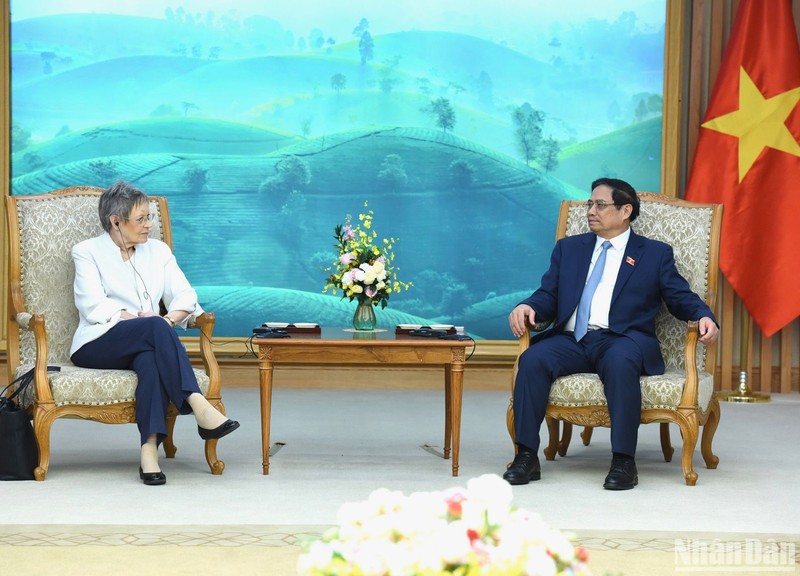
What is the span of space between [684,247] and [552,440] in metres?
1.02

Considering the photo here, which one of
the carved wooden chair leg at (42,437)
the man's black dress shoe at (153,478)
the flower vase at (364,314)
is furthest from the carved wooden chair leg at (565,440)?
the carved wooden chair leg at (42,437)

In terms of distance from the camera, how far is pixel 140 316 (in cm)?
452

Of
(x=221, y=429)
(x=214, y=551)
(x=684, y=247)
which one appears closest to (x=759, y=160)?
(x=684, y=247)

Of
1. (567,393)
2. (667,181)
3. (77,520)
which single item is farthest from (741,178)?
(77,520)

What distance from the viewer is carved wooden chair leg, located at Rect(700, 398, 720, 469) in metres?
4.71

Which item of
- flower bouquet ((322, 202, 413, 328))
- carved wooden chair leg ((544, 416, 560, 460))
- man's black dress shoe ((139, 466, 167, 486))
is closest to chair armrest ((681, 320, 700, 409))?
carved wooden chair leg ((544, 416, 560, 460))

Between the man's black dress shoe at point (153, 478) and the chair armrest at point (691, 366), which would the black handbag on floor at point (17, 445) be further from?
the chair armrest at point (691, 366)

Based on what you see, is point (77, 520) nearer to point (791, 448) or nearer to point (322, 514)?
point (322, 514)

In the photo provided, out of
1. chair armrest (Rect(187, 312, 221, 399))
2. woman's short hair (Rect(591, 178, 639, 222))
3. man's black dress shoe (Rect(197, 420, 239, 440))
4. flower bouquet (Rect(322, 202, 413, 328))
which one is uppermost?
woman's short hair (Rect(591, 178, 639, 222))

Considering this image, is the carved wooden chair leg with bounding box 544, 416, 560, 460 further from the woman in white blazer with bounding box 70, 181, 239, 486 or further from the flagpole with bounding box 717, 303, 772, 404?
the flagpole with bounding box 717, 303, 772, 404

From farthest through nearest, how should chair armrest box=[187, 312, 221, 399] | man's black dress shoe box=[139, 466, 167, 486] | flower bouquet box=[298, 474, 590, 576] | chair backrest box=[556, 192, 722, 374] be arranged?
chair backrest box=[556, 192, 722, 374]
chair armrest box=[187, 312, 221, 399]
man's black dress shoe box=[139, 466, 167, 486]
flower bouquet box=[298, 474, 590, 576]

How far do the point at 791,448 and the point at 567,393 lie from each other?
154 cm

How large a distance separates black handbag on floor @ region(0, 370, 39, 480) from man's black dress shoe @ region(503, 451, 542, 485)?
1838 millimetres

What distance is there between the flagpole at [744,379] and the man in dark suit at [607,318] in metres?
2.57
